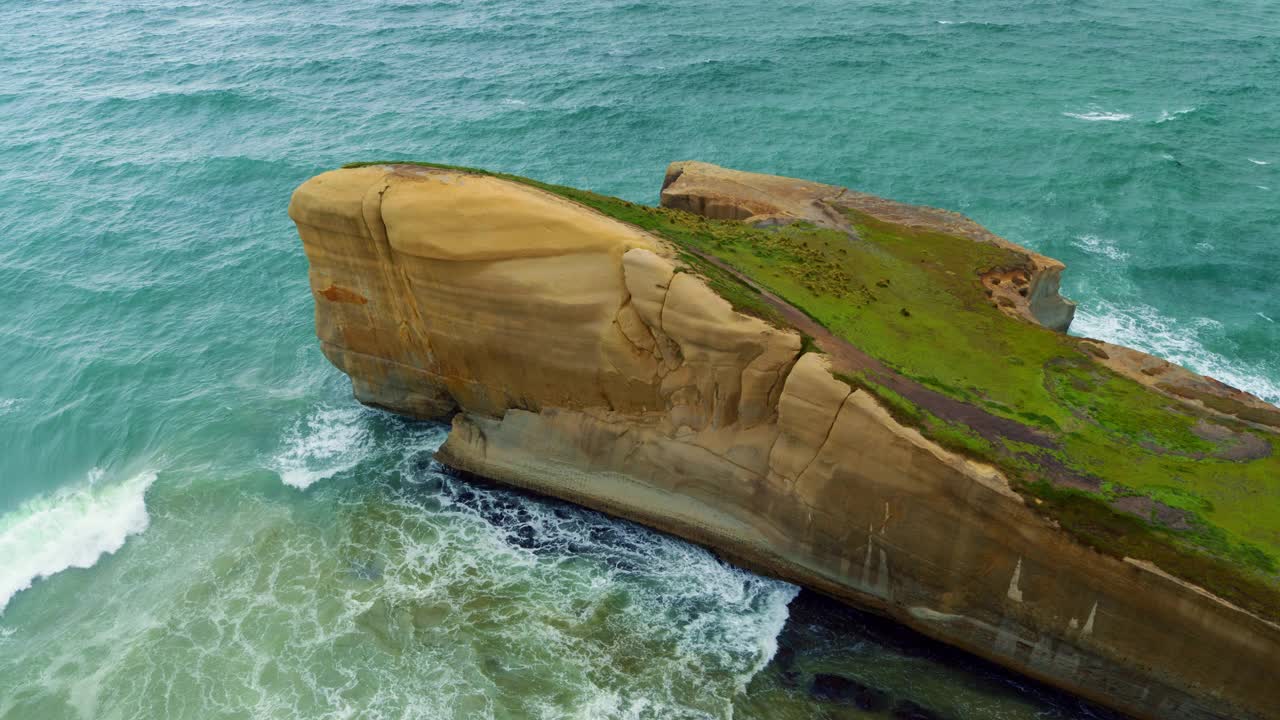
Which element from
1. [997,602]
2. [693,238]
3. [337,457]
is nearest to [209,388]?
[337,457]

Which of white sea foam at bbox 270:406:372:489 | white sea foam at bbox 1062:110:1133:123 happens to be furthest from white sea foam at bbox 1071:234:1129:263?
white sea foam at bbox 270:406:372:489

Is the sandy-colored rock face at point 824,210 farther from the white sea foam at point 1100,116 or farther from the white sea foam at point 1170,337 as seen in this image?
the white sea foam at point 1100,116

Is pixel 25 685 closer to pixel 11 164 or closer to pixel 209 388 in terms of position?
pixel 209 388

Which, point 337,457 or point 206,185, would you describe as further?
point 206,185

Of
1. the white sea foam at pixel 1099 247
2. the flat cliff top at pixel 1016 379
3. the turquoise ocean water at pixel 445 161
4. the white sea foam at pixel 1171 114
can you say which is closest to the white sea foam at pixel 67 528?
the turquoise ocean water at pixel 445 161

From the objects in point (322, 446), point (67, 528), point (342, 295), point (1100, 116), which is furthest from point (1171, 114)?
point (67, 528)

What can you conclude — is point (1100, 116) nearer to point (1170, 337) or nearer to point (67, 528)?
point (1170, 337)

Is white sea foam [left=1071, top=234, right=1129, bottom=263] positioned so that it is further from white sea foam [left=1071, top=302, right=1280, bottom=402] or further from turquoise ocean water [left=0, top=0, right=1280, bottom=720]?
white sea foam [left=1071, top=302, right=1280, bottom=402]
